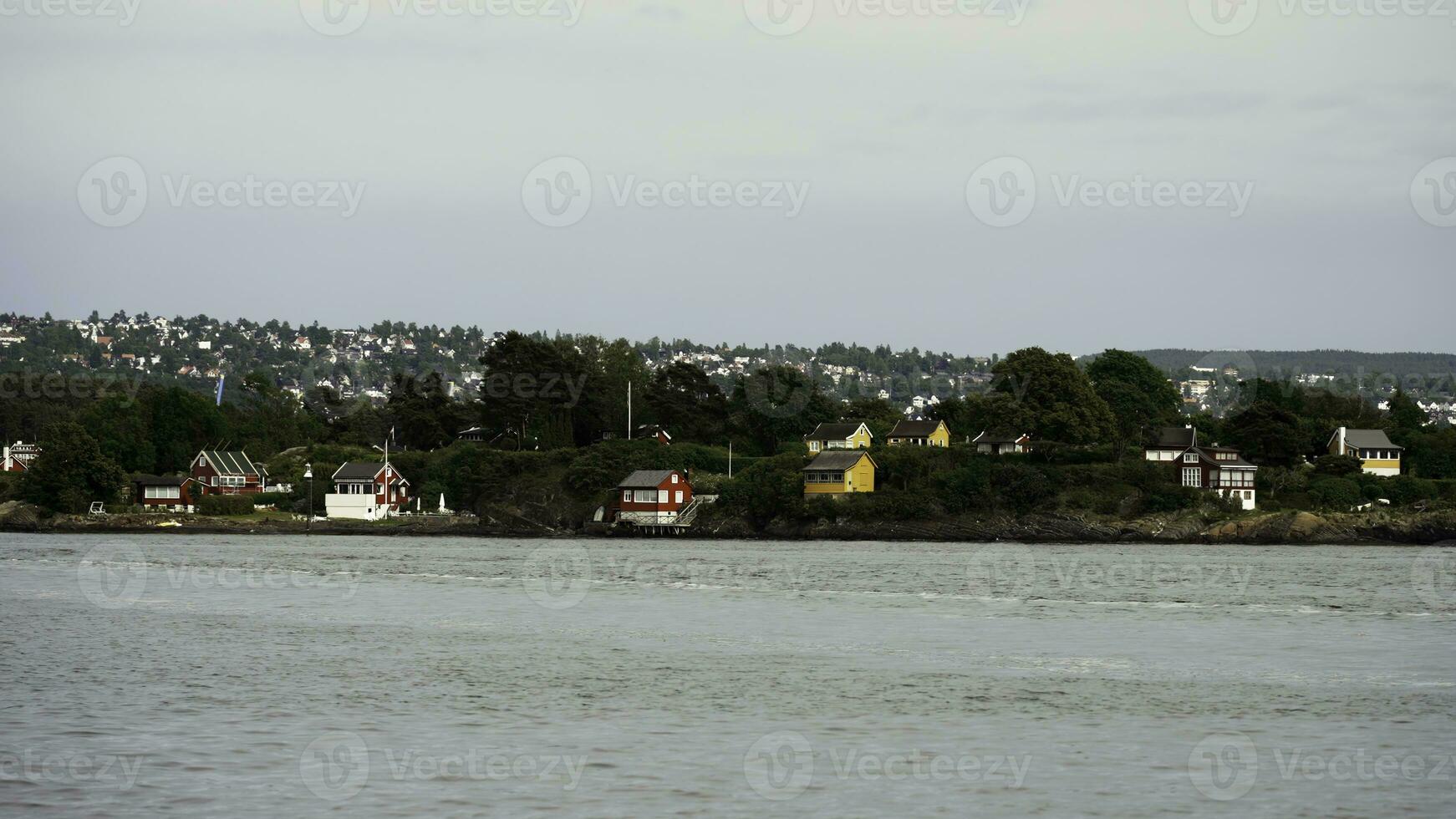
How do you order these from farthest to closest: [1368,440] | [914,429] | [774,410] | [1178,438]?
[774,410]
[914,429]
[1178,438]
[1368,440]

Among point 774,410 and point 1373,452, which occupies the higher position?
point 774,410

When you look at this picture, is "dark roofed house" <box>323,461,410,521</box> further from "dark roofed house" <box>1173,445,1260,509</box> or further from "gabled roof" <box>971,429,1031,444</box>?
"dark roofed house" <box>1173,445,1260,509</box>

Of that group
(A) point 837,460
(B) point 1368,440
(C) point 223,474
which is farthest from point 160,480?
(B) point 1368,440

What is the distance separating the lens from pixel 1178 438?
87062mm

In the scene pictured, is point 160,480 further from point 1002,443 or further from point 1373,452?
point 1373,452

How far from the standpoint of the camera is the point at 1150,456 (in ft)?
286

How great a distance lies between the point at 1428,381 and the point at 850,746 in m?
203

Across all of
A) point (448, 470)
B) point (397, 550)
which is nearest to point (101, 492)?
point (448, 470)

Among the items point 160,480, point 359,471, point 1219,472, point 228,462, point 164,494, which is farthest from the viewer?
point 228,462

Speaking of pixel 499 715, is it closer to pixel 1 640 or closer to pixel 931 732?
pixel 931 732

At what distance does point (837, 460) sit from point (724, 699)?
6590cm

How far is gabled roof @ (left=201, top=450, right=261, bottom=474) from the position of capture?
101938 millimetres

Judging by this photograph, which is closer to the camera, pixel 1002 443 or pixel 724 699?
pixel 724 699

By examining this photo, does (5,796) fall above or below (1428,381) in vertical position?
below
